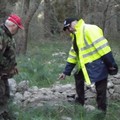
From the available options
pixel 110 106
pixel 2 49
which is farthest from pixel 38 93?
pixel 2 49

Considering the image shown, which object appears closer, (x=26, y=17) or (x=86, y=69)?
(x=86, y=69)

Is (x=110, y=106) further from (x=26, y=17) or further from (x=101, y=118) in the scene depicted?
(x=26, y=17)

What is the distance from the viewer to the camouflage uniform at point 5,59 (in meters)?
5.77

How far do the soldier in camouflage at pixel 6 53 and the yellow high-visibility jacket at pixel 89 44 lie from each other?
47.1 inches

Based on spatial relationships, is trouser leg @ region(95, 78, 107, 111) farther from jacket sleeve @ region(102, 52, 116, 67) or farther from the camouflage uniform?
the camouflage uniform

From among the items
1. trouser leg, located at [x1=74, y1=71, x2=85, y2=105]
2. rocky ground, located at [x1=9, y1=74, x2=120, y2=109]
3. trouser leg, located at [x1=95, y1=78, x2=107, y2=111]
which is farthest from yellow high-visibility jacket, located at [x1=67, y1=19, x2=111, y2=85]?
rocky ground, located at [x1=9, y1=74, x2=120, y2=109]

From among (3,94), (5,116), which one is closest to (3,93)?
(3,94)

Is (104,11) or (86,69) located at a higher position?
(86,69)

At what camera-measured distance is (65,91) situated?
28.2ft

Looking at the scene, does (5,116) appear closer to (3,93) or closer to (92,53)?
(3,93)

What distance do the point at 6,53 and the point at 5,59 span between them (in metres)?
0.09

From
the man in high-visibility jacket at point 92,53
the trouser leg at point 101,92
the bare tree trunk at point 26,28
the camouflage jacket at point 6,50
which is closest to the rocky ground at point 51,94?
the trouser leg at point 101,92

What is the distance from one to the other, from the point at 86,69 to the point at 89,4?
45.2 feet

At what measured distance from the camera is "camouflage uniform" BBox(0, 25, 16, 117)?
18.9ft
